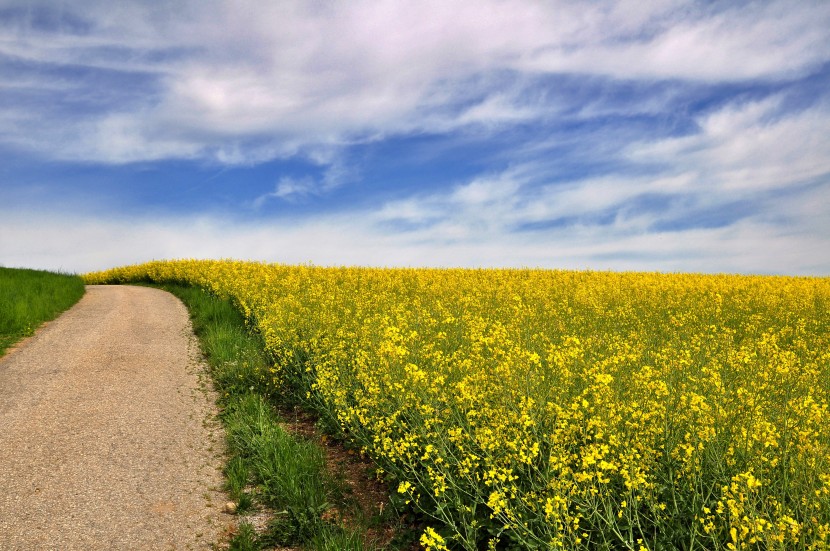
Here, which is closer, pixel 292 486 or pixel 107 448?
pixel 292 486

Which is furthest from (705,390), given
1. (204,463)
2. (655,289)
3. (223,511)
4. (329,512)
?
(655,289)

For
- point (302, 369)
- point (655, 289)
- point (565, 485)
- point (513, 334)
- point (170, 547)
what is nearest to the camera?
point (565, 485)

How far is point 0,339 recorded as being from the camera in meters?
12.8

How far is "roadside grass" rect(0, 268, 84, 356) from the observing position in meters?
13.6

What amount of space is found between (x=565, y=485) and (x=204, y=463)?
4715 mm

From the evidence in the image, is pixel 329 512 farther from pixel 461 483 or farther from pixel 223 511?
pixel 461 483

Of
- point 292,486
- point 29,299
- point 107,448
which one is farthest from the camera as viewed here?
point 29,299

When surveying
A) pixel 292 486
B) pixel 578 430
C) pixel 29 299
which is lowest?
pixel 292 486

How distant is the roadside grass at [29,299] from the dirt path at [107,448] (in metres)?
1.34

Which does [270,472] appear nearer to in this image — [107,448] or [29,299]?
[107,448]

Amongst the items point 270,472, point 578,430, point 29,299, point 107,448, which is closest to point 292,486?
point 270,472

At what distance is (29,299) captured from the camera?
16531 millimetres

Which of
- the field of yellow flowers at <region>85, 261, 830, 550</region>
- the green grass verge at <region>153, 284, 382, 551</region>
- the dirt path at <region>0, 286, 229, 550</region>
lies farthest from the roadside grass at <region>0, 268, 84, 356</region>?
the field of yellow flowers at <region>85, 261, 830, 550</region>

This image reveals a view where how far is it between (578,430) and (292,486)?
3067 millimetres
